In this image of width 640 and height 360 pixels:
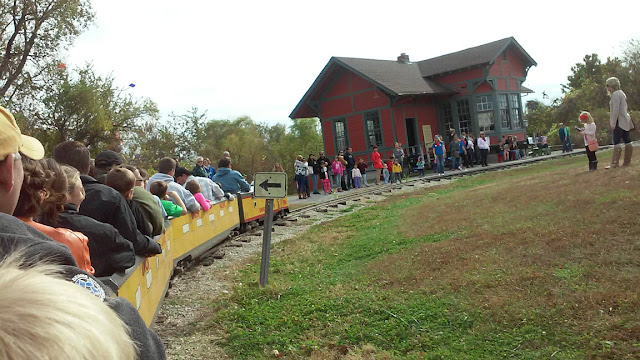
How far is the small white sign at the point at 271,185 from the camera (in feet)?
23.2

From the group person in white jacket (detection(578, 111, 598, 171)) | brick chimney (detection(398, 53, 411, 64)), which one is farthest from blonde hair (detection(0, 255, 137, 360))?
brick chimney (detection(398, 53, 411, 64))

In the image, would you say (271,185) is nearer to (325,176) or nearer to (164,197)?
(164,197)

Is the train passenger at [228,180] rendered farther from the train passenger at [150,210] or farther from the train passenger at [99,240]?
the train passenger at [99,240]

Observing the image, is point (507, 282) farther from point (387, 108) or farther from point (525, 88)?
point (525, 88)

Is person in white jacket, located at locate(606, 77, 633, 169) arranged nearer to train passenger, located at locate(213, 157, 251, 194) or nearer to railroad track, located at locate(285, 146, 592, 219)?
railroad track, located at locate(285, 146, 592, 219)

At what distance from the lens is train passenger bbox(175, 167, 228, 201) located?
1010 cm

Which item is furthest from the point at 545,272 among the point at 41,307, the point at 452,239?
the point at 41,307

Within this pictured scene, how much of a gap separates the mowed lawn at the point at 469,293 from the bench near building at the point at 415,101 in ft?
80.8

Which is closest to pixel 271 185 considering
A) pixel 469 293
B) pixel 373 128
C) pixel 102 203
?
pixel 102 203

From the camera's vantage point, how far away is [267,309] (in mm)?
5691

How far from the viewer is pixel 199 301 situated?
6520 mm

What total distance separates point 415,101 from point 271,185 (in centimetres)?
2790

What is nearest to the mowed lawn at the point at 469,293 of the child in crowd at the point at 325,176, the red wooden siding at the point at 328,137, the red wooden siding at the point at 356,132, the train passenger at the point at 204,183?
the train passenger at the point at 204,183

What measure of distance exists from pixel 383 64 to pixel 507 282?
33606mm
